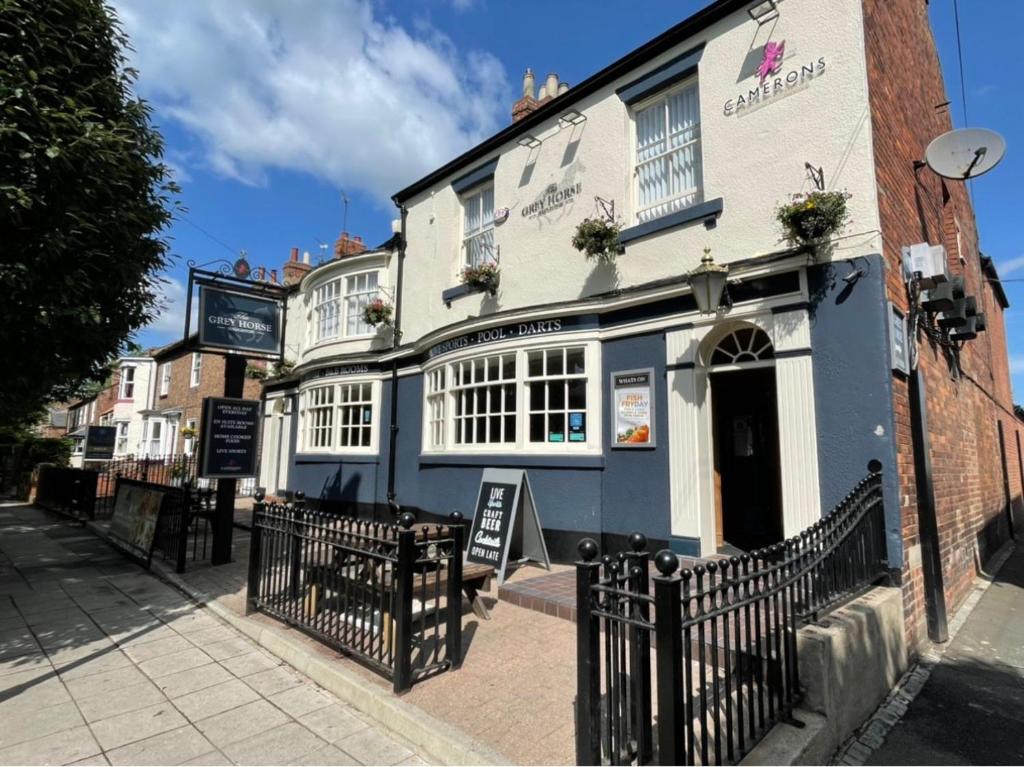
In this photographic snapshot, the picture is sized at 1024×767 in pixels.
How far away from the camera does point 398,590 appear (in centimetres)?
398

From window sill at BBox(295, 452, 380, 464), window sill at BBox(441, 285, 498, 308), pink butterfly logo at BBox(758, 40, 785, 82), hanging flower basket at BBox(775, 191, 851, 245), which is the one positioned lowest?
window sill at BBox(295, 452, 380, 464)

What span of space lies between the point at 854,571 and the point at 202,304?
879cm

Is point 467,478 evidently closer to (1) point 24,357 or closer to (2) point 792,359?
(2) point 792,359

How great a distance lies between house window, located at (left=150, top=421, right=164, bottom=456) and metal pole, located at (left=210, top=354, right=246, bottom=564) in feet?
70.5

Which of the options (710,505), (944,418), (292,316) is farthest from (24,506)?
(944,418)

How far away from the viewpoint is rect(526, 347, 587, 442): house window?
7930mm

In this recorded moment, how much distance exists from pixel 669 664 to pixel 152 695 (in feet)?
12.8

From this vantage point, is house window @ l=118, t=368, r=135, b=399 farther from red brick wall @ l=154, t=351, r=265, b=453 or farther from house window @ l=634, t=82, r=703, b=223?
house window @ l=634, t=82, r=703, b=223

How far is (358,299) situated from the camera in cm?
1366

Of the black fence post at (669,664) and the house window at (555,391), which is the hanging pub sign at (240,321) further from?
the black fence post at (669,664)

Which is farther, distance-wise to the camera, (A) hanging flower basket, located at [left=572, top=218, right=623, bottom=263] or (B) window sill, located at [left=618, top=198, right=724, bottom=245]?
(A) hanging flower basket, located at [left=572, top=218, right=623, bottom=263]

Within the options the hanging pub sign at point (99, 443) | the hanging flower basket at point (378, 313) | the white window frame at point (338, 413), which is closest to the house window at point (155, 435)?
the hanging pub sign at point (99, 443)

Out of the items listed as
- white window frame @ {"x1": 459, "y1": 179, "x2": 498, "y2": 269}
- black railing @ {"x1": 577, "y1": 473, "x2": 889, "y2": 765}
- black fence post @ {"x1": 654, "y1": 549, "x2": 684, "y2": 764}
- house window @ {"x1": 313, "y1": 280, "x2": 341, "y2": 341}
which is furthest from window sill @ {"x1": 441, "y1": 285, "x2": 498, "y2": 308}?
black fence post @ {"x1": 654, "y1": 549, "x2": 684, "y2": 764}

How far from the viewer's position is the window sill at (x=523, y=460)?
297 inches
